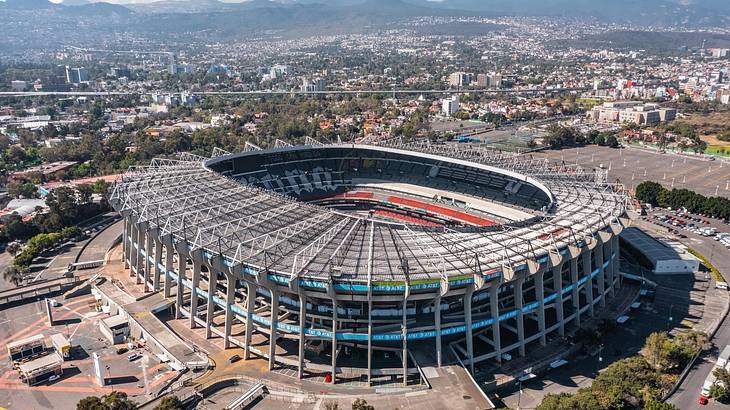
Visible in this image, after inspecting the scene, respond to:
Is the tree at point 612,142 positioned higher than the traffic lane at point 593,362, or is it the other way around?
the tree at point 612,142

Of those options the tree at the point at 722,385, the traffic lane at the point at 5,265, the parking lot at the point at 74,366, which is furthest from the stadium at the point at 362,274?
the traffic lane at the point at 5,265

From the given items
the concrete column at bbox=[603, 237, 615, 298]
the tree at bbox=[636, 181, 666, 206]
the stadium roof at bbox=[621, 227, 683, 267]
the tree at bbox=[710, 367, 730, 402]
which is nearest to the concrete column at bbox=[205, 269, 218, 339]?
the concrete column at bbox=[603, 237, 615, 298]

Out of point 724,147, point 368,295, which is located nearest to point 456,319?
point 368,295

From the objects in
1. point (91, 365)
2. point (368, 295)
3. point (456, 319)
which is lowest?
point (91, 365)

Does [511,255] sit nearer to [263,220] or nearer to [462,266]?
[462,266]

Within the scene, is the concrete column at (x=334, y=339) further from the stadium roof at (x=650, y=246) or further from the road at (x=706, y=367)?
the stadium roof at (x=650, y=246)
